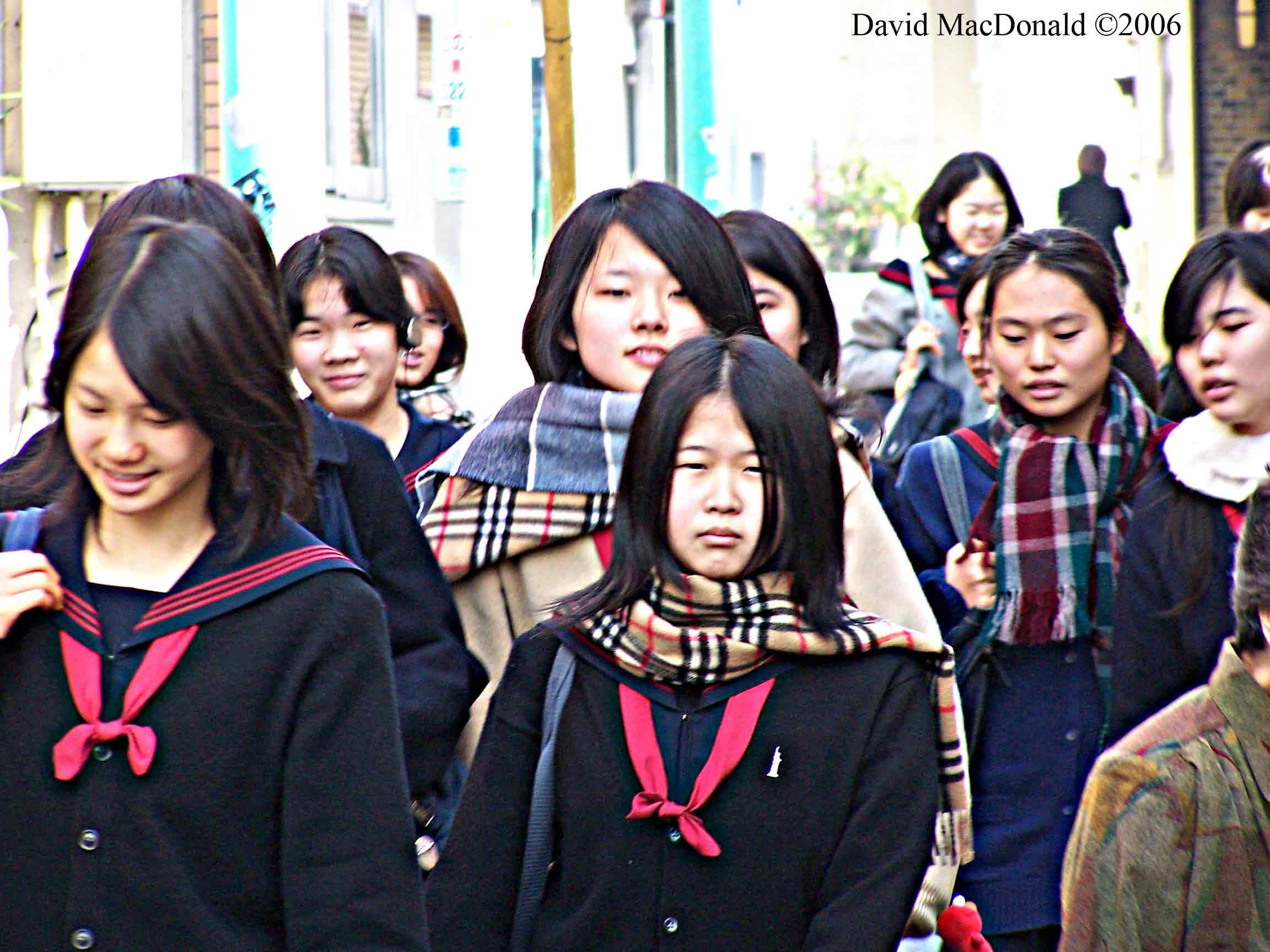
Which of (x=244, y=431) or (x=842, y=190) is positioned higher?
(x=842, y=190)

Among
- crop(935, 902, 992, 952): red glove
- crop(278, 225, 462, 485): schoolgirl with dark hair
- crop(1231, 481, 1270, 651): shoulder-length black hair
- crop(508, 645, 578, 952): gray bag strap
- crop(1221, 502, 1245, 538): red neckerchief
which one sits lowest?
crop(935, 902, 992, 952): red glove

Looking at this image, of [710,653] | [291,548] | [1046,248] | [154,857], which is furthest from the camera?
[1046,248]

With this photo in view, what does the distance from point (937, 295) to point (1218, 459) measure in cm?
279

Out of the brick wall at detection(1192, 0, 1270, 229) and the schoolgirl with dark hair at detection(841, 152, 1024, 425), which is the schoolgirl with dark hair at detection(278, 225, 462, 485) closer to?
the schoolgirl with dark hair at detection(841, 152, 1024, 425)

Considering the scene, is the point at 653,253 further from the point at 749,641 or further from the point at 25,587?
the point at 25,587

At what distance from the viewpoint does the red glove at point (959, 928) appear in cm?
299

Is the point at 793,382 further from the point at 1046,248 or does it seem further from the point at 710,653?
the point at 1046,248

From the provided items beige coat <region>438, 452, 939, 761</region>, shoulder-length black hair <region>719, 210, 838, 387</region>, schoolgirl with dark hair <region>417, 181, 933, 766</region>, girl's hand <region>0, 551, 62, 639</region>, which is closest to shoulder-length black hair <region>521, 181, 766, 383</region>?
schoolgirl with dark hair <region>417, 181, 933, 766</region>

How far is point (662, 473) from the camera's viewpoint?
3156mm

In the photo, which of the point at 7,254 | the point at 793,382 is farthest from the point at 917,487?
the point at 7,254

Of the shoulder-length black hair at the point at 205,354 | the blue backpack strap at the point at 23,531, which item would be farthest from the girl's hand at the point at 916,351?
the blue backpack strap at the point at 23,531

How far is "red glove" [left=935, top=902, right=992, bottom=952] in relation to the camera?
299cm

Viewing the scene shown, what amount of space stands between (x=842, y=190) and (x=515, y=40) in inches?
745

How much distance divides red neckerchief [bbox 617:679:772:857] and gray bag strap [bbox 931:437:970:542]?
4.81 ft
